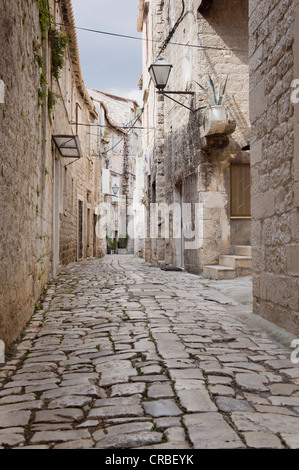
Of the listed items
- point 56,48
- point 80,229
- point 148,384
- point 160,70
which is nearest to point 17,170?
point 148,384

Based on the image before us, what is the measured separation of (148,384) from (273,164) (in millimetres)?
2536

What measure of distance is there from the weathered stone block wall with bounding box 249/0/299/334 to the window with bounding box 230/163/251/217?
4605 millimetres

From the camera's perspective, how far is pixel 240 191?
31.2 ft

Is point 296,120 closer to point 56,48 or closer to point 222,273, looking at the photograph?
point 222,273

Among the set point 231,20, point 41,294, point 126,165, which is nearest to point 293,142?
point 41,294

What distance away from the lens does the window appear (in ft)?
31.1

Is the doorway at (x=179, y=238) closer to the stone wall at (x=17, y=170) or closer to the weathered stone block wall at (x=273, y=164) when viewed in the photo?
the stone wall at (x=17, y=170)

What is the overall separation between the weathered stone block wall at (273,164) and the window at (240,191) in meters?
4.61

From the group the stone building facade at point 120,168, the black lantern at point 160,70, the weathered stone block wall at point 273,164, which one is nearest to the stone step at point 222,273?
the weathered stone block wall at point 273,164

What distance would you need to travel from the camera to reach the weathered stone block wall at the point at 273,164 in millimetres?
3881

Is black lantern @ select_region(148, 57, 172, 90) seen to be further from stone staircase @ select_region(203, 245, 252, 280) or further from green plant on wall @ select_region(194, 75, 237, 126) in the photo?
stone staircase @ select_region(203, 245, 252, 280)

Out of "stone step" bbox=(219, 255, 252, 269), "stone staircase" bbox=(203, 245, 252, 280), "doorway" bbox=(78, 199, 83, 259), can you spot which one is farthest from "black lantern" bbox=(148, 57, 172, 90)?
"doorway" bbox=(78, 199, 83, 259)
